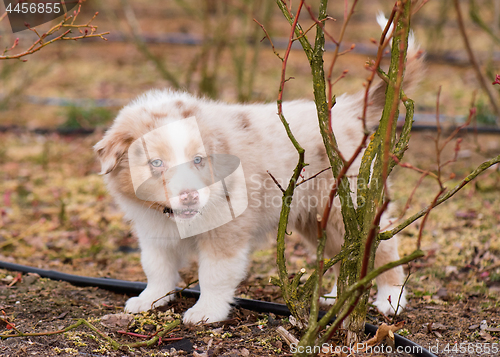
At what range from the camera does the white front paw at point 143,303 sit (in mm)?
2939

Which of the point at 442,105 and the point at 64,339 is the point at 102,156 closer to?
the point at 64,339

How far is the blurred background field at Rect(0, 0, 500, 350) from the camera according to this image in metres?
3.97

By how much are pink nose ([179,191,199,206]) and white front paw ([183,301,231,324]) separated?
2.21 ft

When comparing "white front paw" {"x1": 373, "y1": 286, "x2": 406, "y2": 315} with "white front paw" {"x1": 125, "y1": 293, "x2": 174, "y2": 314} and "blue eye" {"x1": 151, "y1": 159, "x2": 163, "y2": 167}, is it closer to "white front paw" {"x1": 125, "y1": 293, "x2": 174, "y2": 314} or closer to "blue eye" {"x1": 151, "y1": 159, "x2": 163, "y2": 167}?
"white front paw" {"x1": 125, "y1": 293, "x2": 174, "y2": 314}

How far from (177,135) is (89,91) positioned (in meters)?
6.85

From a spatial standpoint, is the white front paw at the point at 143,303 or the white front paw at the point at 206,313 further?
the white front paw at the point at 143,303

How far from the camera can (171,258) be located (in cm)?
314

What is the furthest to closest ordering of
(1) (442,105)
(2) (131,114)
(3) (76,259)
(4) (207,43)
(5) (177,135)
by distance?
(1) (442,105), (4) (207,43), (3) (76,259), (2) (131,114), (5) (177,135)

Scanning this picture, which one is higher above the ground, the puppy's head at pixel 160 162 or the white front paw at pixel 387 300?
the puppy's head at pixel 160 162

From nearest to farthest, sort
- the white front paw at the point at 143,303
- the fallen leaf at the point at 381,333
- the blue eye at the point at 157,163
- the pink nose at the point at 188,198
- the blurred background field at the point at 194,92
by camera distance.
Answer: the fallen leaf at the point at 381,333
the pink nose at the point at 188,198
the blue eye at the point at 157,163
the white front paw at the point at 143,303
the blurred background field at the point at 194,92

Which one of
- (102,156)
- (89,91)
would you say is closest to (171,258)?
(102,156)

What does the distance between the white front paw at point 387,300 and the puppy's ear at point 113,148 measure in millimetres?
1691

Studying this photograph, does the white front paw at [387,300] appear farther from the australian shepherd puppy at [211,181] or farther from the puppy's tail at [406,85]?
the puppy's tail at [406,85]

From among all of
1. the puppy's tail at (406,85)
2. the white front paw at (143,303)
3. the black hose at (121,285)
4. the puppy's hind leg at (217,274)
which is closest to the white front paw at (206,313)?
the puppy's hind leg at (217,274)
